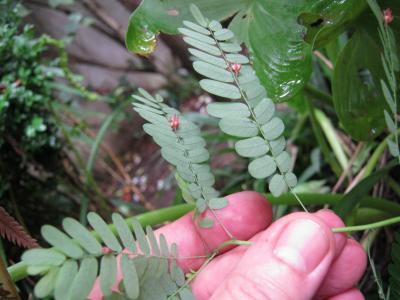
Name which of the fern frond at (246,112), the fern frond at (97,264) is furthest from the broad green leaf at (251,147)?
the fern frond at (97,264)

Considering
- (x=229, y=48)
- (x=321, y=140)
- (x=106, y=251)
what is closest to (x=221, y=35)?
(x=229, y=48)

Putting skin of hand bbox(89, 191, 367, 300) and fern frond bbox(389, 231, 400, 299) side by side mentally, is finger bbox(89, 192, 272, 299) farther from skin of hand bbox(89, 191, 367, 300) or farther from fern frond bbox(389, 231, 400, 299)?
fern frond bbox(389, 231, 400, 299)

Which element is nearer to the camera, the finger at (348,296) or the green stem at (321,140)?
the finger at (348,296)

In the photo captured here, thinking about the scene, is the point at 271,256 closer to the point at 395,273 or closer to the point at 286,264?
the point at 286,264

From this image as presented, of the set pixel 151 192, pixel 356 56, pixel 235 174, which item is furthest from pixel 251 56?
pixel 151 192

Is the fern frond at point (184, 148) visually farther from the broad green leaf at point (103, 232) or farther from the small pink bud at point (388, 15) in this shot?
the small pink bud at point (388, 15)

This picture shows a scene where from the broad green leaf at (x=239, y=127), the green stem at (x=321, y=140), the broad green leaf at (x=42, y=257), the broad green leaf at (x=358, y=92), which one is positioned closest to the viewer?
the broad green leaf at (x=42, y=257)
